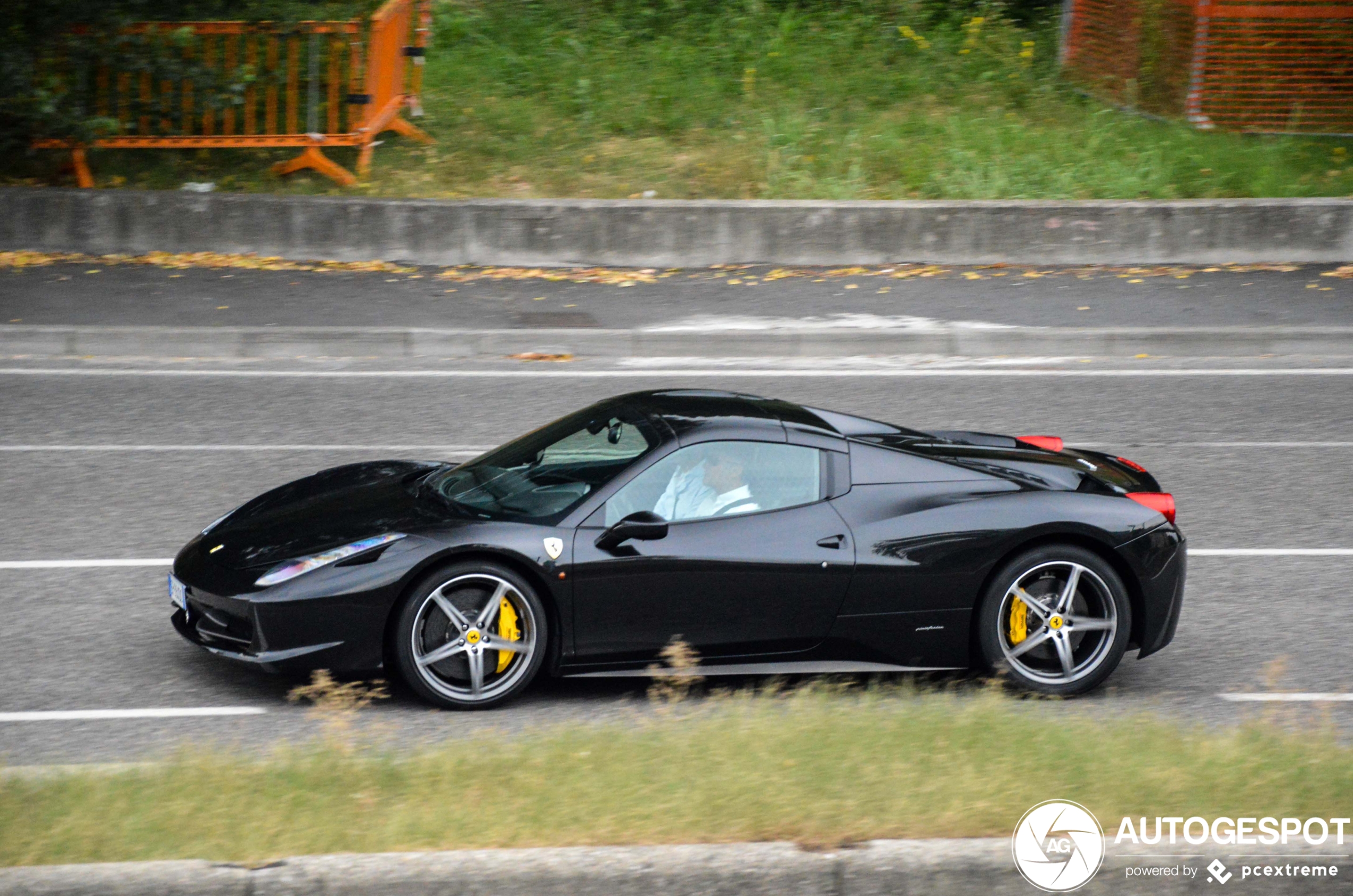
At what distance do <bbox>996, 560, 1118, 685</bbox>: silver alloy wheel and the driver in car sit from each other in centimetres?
118

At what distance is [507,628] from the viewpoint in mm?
5562

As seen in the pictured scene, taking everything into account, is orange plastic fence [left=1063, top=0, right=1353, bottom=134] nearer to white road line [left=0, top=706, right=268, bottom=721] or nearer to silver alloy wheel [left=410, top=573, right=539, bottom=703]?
silver alloy wheel [left=410, top=573, right=539, bottom=703]

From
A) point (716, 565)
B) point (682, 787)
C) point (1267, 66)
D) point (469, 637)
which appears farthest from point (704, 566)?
point (1267, 66)

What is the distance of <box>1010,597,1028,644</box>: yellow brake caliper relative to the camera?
5.85m

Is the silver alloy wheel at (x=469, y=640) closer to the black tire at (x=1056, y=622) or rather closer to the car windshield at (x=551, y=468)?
the car windshield at (x=551, y=468)

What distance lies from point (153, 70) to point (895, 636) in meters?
12.5

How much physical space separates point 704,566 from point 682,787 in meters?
1.49

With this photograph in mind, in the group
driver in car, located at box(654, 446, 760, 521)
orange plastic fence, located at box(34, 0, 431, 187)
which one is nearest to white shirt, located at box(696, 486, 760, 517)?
driver in car, located at box(654, 446, 760, 521)

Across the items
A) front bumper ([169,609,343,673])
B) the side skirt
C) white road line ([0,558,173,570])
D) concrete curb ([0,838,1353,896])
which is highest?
concrete curb ([0,838,1353,896])

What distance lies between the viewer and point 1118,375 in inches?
465

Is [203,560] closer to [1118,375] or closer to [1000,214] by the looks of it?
[1118,375]

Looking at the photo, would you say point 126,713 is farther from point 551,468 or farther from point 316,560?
point 551,468

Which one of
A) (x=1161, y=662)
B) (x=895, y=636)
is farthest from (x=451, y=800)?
(x=1161, y=662)

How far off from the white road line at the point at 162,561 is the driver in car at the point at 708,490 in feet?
9.01
